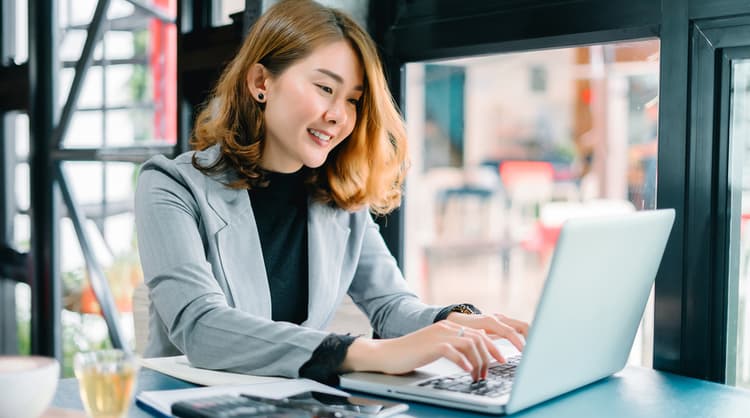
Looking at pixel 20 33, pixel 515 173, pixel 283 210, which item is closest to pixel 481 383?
pixel 283 210

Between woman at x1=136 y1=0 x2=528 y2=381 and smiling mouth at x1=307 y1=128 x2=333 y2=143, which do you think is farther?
smiling mouth at x1=307 y1=128 x2=333 y2=143

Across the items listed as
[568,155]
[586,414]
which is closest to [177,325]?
[586,414]

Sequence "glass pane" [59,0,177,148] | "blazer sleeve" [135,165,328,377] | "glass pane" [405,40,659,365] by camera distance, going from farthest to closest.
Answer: "glass pane" [405,40,659,365]
"glass pane" [59,0,177,148]
"blazer sleeve" [135,165,328,377]

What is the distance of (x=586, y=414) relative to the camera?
104cm

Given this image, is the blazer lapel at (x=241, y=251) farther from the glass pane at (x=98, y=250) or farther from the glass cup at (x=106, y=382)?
the glass pane at (x=98, y=250)

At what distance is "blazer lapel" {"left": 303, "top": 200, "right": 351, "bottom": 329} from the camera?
5.26ft

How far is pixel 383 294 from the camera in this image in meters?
1.66

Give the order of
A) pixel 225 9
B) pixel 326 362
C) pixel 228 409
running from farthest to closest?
pixel 225 9
pixel 326 362
pixel 228 409

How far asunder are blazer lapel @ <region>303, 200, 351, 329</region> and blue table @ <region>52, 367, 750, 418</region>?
0.43 meters

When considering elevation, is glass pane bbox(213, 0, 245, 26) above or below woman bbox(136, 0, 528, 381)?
above

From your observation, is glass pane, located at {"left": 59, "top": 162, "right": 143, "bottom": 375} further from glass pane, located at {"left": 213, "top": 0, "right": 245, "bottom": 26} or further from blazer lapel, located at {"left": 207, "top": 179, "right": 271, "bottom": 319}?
blazer lapel, located at {"left": 207, "top": 179, "right": 271, "bottom": 319}

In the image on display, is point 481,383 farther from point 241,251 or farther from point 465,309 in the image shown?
point 241,251

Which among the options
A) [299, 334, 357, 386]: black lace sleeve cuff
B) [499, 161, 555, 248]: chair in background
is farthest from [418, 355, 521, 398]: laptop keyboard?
[499, 161, 555, 248]: chair in background

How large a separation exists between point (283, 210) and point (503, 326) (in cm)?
59
